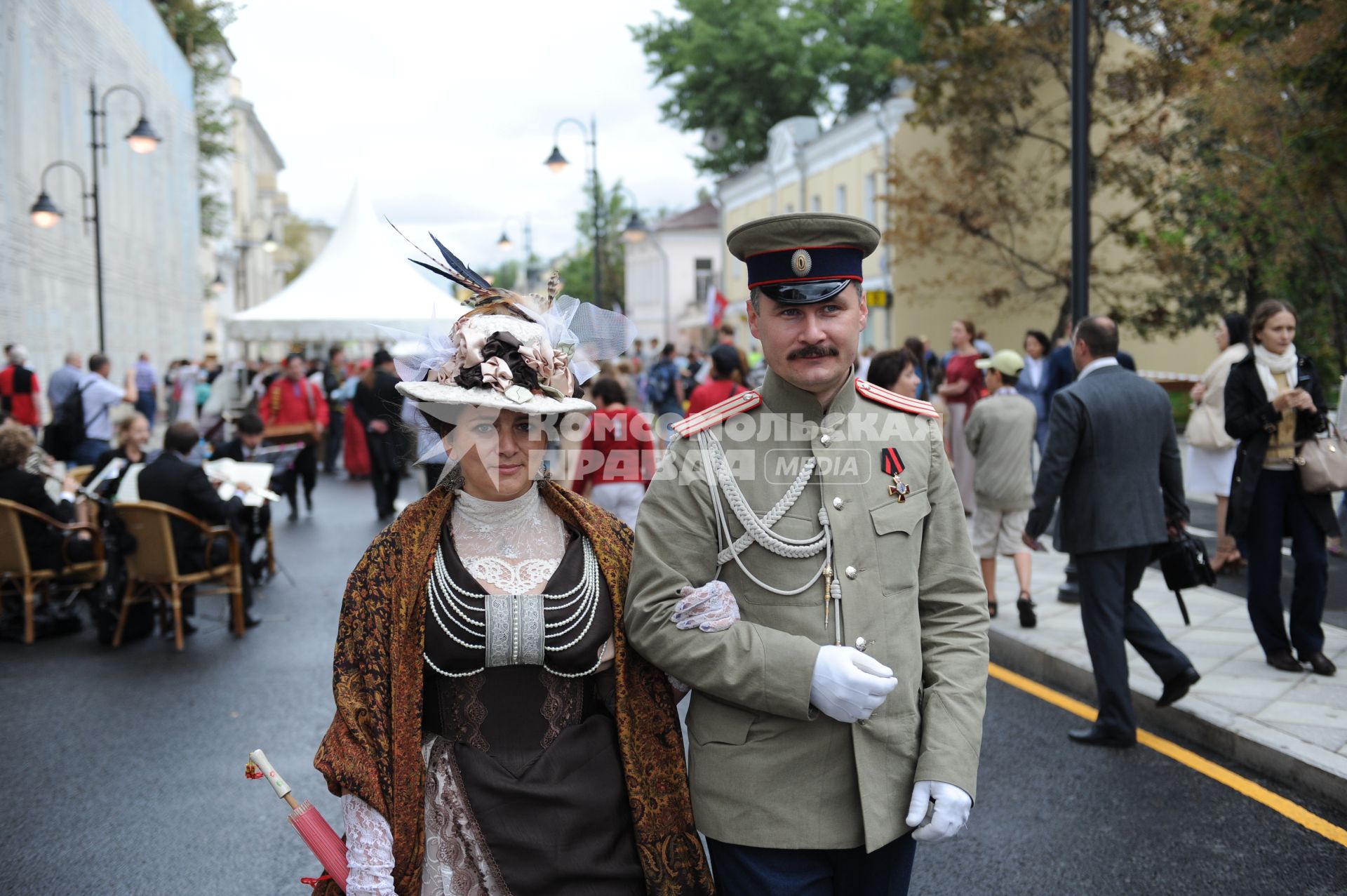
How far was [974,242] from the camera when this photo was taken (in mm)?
23594

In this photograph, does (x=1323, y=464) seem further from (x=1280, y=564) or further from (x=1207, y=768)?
(x=1207, y=768)

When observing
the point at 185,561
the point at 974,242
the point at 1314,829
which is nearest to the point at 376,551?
the point at 1314,829

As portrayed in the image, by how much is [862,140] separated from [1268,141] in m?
19.7

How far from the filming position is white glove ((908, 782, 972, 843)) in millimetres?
2191

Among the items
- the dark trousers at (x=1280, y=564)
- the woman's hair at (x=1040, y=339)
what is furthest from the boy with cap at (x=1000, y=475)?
the woman's hair at (x=1040, y=339)

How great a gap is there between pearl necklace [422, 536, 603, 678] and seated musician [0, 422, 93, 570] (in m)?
6.91

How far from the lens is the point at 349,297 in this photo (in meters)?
17.5

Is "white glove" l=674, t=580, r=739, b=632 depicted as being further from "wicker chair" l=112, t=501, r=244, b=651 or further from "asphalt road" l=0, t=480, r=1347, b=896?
"wicker chair" l=112, t=501, r=244, b=651

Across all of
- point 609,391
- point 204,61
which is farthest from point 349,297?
point 204,61

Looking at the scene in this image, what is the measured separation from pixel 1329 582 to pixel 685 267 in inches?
2002

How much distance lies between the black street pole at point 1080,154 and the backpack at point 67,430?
35.8 ft

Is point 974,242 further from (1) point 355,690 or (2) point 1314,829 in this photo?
(1) point 355,690

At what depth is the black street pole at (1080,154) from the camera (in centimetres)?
851

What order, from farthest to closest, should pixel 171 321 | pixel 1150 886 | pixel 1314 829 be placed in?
pixel 171 321 < pixel 1314 829 < pixel 1150 886
